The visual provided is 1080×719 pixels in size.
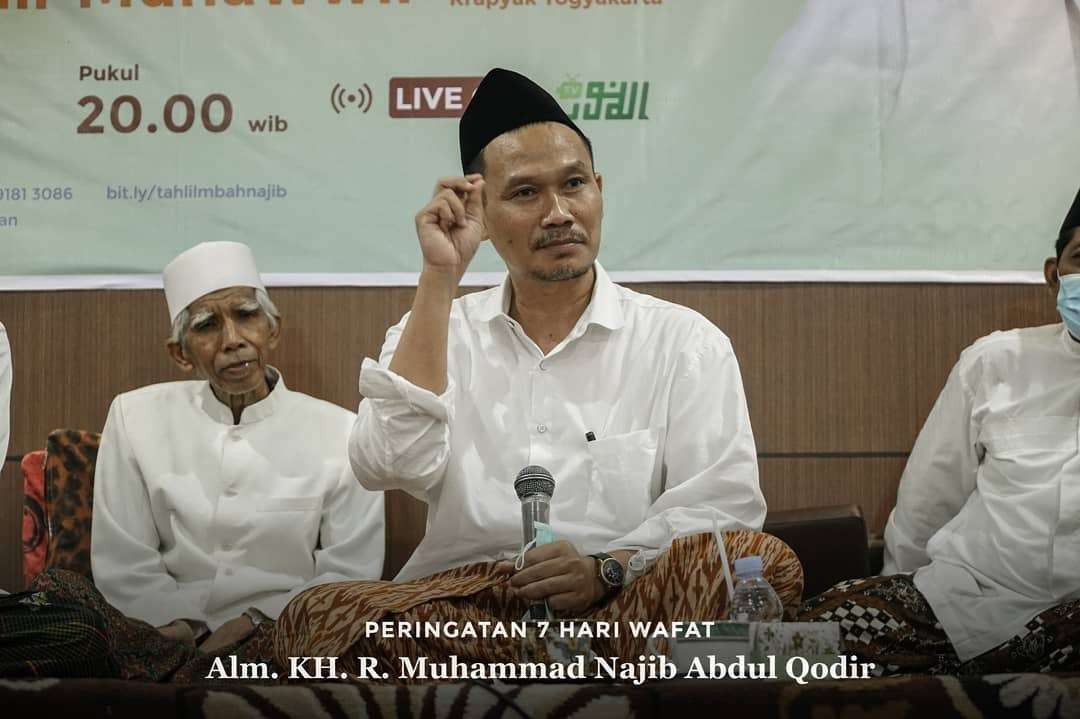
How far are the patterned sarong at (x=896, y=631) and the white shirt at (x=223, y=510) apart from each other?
1293 mm

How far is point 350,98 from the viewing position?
3787mm

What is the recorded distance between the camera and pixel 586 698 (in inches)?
64.1

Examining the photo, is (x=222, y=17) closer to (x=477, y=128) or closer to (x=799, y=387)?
(x=477, y=128)

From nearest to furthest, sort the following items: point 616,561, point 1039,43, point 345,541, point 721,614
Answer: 1. point 721,614
2. point 616,561
3. point 345,541
4. point 1039,43

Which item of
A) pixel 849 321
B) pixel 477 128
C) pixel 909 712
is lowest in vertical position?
pixel 909 712

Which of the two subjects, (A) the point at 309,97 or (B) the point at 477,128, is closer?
(B) the point at 477,128

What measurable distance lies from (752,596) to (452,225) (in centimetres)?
116

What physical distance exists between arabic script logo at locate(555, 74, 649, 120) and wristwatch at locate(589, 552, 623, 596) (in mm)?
1820

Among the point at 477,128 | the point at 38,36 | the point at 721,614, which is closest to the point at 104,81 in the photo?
the point at 38,36

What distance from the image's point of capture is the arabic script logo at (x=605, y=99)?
3.72 metres

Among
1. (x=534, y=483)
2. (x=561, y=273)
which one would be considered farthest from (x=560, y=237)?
(x=534, y=483)

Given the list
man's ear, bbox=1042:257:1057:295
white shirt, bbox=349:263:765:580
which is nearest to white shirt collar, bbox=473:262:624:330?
white shirt, bbox=349:263:765:580

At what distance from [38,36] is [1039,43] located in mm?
3182

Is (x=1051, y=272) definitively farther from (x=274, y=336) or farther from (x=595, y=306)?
(x=274, y=336)
